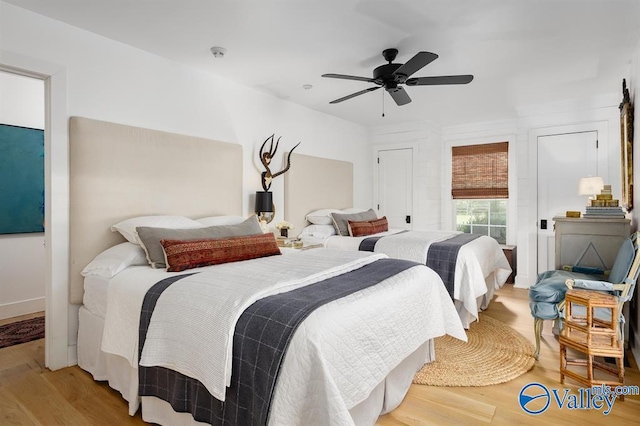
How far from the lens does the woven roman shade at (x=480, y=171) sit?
5.44 m

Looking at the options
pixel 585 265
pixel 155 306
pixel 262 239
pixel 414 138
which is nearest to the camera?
pixel 155 306

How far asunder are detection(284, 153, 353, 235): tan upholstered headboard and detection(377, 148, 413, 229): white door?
2.64ft

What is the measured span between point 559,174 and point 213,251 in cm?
450

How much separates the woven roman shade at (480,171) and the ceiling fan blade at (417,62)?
129 inches

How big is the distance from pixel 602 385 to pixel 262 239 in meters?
2.41

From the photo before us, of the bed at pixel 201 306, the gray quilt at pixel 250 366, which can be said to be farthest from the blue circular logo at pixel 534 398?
the gray quilt at pixel 250 366

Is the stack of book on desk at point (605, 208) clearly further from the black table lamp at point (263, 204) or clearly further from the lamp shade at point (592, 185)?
the black table lamp at point (263, 204)

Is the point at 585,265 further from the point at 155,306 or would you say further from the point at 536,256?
the point at 155,306

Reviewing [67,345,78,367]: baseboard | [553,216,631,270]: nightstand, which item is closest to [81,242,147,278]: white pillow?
[67,345,78,367]: baseboard

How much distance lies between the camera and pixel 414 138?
5652 millimetres

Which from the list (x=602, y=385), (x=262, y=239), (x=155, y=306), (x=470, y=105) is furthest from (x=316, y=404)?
(x=470, y=105)

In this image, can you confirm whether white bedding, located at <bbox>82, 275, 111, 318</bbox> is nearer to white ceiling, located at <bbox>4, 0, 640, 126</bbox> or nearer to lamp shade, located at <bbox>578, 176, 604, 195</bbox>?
white ceiling, located at <bbox>4, 0, 640, 126</bbox>

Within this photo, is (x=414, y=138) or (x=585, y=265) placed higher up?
(x=414, y=138)
